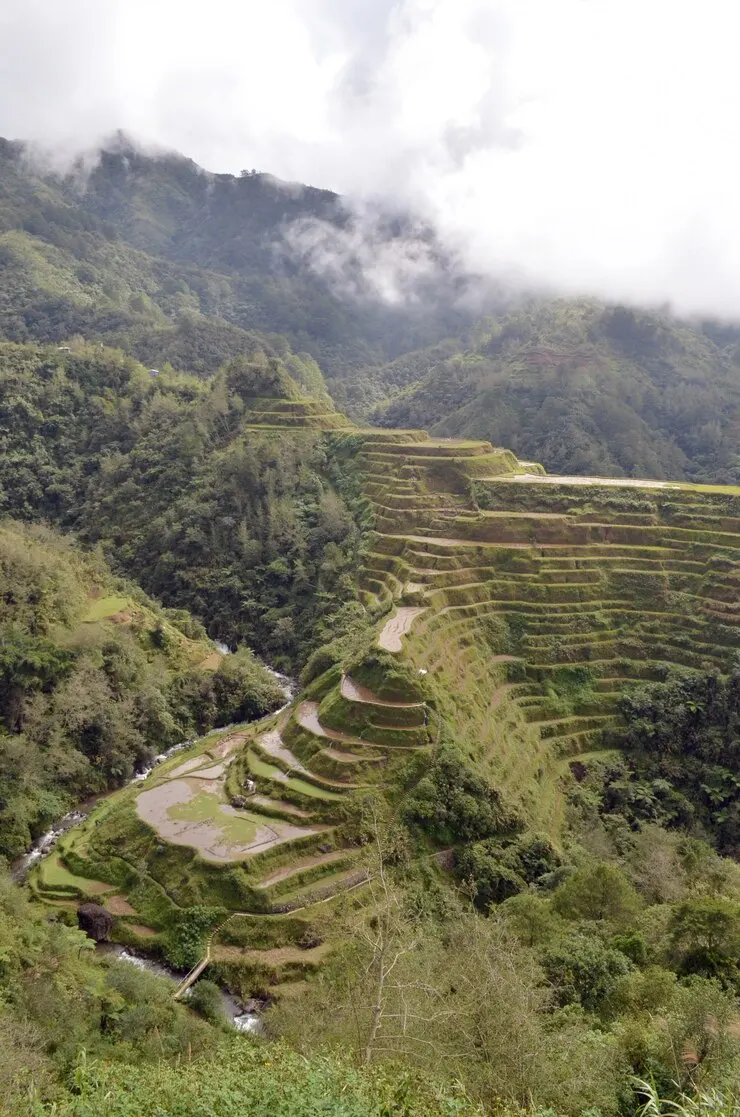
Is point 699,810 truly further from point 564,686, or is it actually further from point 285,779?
point 285,779

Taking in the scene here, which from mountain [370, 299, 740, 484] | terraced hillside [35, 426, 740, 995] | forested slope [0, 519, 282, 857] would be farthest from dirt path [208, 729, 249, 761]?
mountain [370, 299, 740, 484]

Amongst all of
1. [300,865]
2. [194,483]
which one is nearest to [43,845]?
[300,865]

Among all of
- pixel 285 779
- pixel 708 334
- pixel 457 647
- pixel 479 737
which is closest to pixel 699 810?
pixel 479 737

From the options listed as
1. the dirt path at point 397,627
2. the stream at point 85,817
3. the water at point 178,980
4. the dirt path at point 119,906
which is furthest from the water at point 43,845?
the dirt path at point 397,627

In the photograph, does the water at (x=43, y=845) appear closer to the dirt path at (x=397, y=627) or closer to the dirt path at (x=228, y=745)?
the dirt path at (x=228, y=745)

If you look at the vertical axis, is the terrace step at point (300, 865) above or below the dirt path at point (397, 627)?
below

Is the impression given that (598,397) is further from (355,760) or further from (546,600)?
(355,760)
